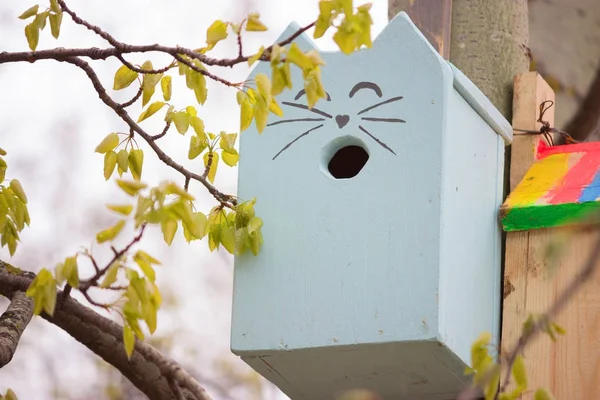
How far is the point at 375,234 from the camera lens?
2443 millimetres

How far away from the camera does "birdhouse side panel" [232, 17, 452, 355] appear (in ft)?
7.85

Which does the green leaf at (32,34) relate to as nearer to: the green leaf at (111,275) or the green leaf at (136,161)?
the green leaf at (136,161)

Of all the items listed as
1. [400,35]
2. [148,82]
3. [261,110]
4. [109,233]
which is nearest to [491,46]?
[400,35]

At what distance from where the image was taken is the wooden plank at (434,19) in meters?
2.87

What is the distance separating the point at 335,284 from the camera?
2.45 m

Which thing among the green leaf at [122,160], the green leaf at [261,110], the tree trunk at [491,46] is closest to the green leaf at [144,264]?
the green leaf at [261,110]

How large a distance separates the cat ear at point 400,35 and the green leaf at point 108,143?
1.81 feet

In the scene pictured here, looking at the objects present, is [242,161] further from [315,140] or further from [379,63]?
[379,63]

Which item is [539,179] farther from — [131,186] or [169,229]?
[131,186]

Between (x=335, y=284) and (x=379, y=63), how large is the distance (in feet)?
1.48

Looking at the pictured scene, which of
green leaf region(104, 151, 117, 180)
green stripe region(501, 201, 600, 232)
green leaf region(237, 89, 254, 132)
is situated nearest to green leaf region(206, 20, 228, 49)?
green leaf region(237, 89, 254, 132)

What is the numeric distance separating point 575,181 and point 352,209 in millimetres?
468

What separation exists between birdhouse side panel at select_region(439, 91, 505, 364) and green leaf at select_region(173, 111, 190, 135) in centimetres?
50

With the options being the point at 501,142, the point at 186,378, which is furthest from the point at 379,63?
the point at 186,378
